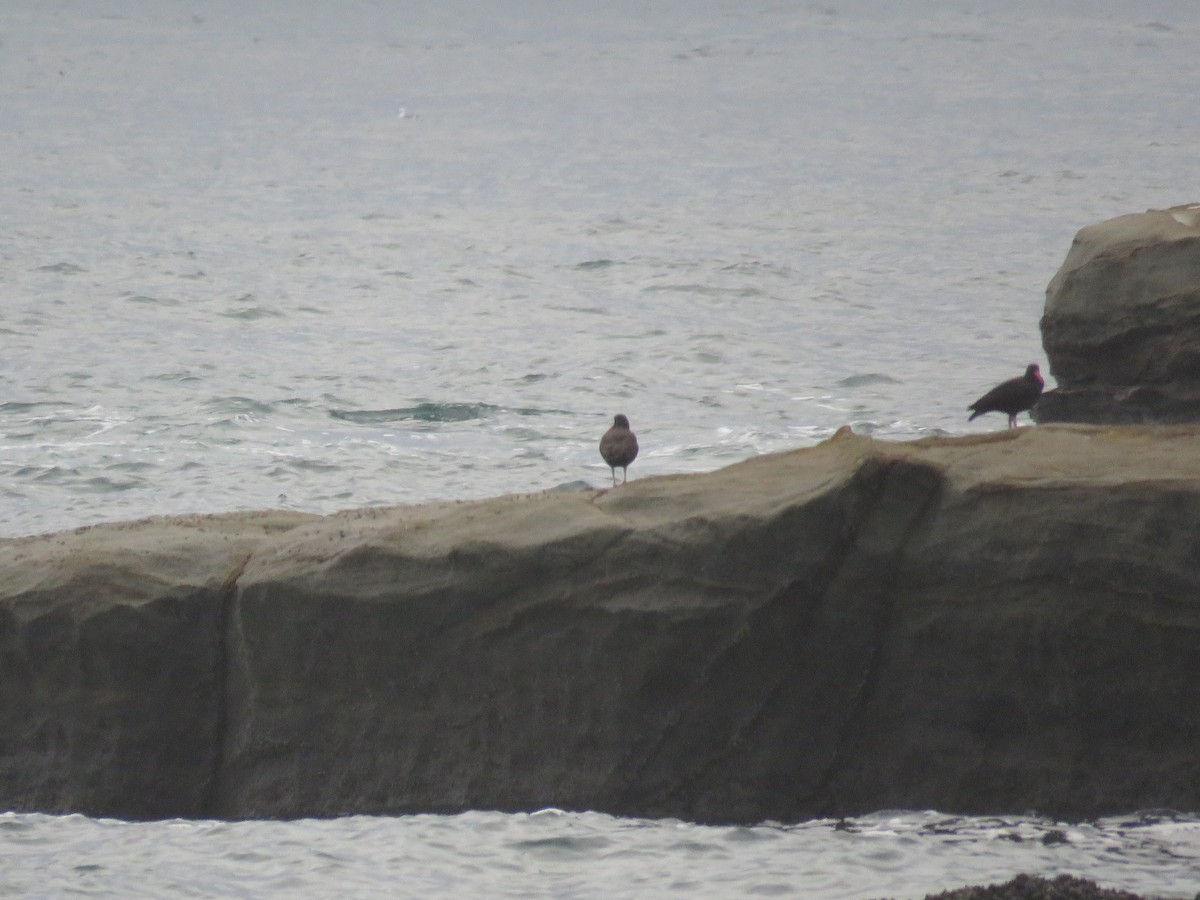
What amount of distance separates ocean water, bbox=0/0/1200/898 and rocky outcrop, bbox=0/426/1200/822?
0.70 ft

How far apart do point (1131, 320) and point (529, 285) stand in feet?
61.2

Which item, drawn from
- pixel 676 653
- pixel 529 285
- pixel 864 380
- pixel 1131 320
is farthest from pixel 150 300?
pixel 676 653

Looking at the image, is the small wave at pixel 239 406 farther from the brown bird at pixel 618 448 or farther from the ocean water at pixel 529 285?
the brown bird at pixel 618 448

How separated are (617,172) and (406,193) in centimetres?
564

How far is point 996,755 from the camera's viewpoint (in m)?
7.72

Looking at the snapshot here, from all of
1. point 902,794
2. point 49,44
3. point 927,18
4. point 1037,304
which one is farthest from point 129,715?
point 927,18

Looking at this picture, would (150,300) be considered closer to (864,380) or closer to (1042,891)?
(864,380)

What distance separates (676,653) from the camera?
779 cm

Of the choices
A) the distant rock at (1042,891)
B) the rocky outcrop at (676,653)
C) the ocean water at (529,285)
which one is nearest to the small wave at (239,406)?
the ocean water at (529,285)

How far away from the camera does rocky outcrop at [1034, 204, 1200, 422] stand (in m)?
13.3

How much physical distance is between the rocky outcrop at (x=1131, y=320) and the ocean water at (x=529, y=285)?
140 inches

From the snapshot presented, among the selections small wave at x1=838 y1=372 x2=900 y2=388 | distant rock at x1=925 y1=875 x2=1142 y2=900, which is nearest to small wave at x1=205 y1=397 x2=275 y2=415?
small wave at x1=838 y1=372 x2=900 y2=388

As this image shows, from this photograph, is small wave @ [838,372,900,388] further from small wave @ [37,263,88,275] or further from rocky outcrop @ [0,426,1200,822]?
small wave @ [37,263,88,275]

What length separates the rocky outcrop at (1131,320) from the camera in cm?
1329
